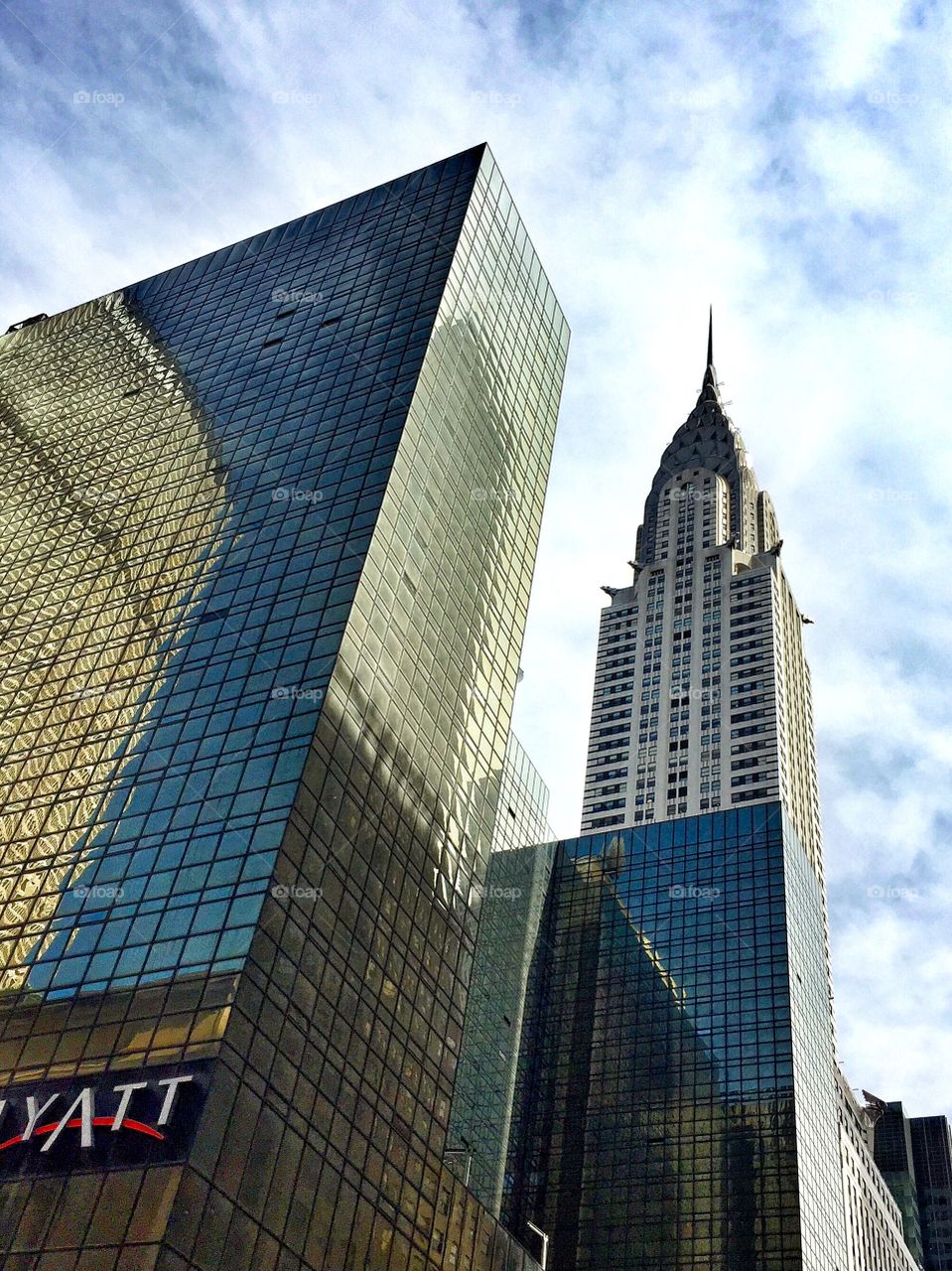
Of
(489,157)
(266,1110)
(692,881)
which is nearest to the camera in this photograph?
(266,1110)

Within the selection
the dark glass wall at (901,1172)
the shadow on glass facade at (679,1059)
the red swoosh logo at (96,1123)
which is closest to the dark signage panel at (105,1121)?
the red swoosh logo at (96,1123)

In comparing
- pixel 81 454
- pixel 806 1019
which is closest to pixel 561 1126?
pixel 806 1019

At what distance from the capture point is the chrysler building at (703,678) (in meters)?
154

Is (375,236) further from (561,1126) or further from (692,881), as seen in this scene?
(561,1126)

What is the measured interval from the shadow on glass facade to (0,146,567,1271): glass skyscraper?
4575cm

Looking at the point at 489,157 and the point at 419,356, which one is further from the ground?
the point at 489,157

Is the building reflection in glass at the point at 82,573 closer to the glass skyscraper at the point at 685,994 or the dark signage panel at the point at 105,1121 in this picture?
the dark signage panel at the point at 105,1121

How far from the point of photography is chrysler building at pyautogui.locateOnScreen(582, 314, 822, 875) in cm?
15350

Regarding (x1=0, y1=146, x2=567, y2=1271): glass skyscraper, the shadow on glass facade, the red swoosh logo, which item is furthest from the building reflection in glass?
the shadow on glass facade

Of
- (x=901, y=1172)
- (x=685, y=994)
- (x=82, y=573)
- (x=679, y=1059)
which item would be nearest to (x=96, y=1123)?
(x=82, y=573)

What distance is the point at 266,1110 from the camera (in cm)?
4966

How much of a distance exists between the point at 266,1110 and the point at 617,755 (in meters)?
115

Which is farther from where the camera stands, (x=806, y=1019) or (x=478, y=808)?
(x=806, y=1019)

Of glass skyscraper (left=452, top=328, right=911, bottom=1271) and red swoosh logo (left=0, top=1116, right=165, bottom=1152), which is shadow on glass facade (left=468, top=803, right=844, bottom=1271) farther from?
red swoosh logo (left=0, top=1116, right=165, bottom=1152)
